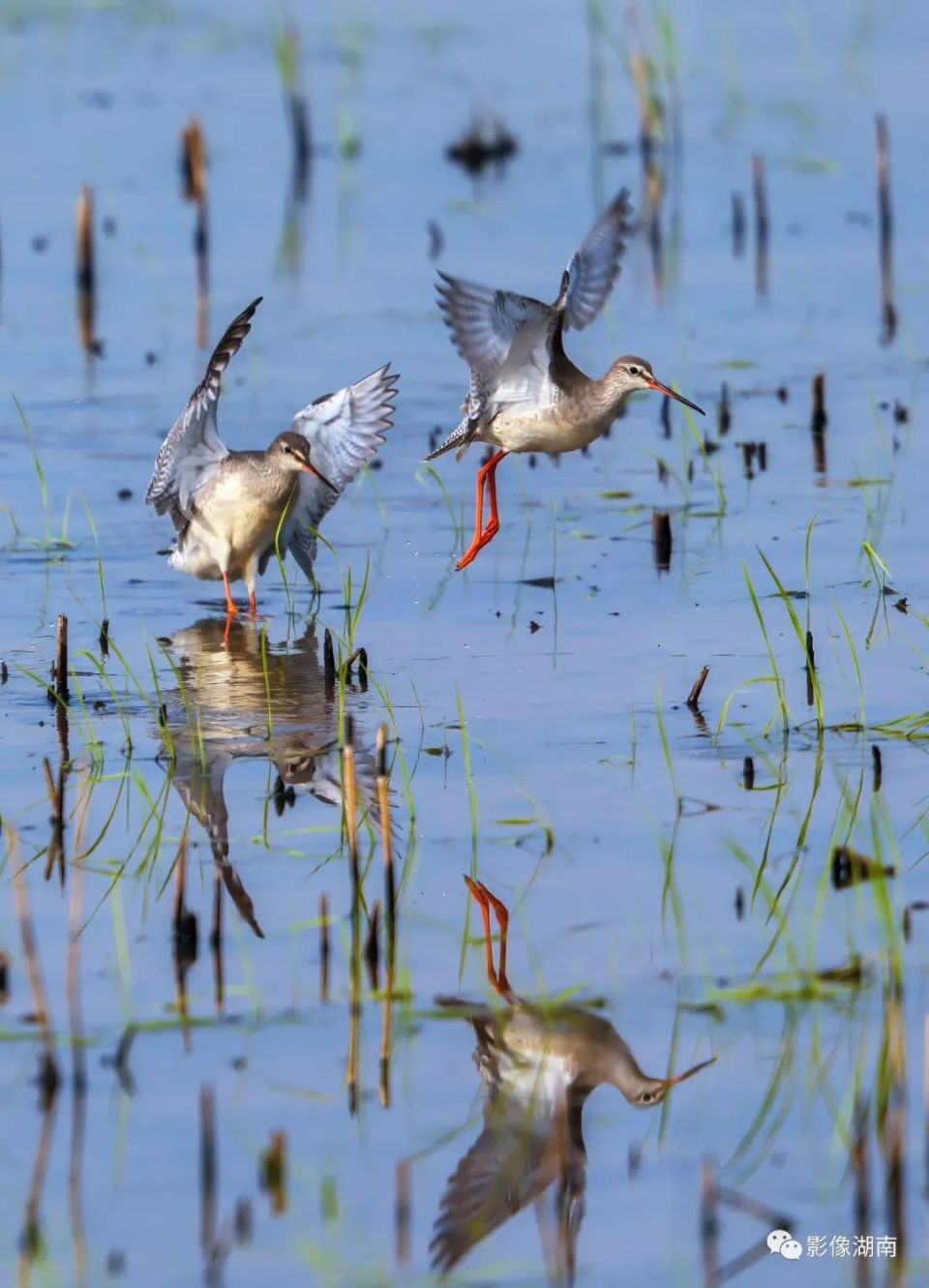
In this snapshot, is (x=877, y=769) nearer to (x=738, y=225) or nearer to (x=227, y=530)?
(x=227, y=530)

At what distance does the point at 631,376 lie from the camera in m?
9.84

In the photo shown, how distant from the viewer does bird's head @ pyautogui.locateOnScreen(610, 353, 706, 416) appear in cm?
980

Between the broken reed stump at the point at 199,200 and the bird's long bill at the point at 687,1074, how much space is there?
9756mm

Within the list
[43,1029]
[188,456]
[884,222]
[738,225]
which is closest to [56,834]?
[43,1029]

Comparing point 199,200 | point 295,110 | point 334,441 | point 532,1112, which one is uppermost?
point 295,110

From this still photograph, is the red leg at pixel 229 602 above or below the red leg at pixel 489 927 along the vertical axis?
above

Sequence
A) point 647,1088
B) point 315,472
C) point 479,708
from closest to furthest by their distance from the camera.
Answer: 1. point 647,1088
2. point 479,708
3. point 315,472

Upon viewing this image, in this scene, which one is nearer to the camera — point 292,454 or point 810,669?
point 810,669

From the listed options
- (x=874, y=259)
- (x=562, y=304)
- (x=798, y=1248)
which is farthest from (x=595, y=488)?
(x=798, y=1248)

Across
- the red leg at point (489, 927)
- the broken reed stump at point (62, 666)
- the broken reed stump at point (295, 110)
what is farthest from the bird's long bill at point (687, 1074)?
the broken reed stump at point (295, 110)

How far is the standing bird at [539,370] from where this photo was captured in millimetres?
9422

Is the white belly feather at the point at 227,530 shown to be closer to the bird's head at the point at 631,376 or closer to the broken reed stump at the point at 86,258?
the bird's head at the point at 631,376

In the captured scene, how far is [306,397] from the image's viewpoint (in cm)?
1282

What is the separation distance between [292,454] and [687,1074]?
14.8 ft
